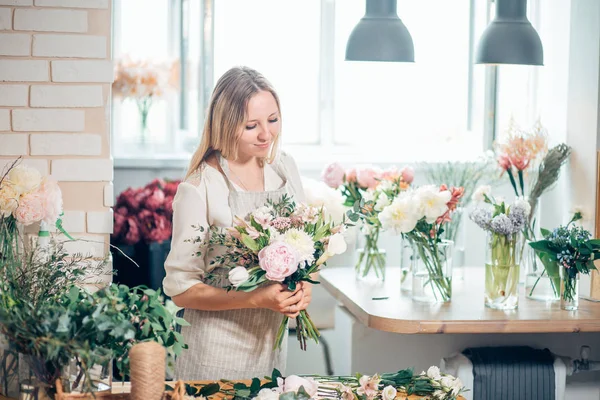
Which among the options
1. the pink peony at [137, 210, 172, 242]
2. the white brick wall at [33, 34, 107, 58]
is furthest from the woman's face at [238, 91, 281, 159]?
the pink peony at [137, 210, 172, 242]

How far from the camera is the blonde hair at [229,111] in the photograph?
2.37 meters

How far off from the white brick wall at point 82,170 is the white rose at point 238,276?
24.3 inches

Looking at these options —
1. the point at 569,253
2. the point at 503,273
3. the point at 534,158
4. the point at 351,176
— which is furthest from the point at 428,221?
the point at 534,158

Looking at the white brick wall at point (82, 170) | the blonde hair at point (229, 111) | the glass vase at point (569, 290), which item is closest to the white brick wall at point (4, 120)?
the white brick wall at point (82, 170)

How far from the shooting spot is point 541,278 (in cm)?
305

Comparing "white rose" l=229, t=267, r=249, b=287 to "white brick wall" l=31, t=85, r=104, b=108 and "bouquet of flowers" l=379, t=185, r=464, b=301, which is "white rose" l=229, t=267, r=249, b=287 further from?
"bouquet of flowers" l=379, t=185, r=464, b=301

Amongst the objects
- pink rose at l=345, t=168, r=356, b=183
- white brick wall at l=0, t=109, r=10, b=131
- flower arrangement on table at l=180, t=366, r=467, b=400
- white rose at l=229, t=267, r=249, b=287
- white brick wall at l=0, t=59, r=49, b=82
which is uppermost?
white brick wall at l=0, t=59, r=49, b=82

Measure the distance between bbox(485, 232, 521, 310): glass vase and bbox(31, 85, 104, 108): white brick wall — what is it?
140 cm

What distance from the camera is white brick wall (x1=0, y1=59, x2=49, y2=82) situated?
8.15ft

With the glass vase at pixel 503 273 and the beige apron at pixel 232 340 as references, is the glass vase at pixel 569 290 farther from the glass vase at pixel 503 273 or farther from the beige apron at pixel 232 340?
the beige apron at pixel 232 340

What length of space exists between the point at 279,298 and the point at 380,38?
119 centimetres

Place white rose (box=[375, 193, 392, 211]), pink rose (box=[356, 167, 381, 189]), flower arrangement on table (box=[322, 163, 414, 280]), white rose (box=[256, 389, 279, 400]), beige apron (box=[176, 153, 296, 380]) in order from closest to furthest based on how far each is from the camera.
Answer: white rose (box=[256, 389, 279, 400]), beige apron (box=[176, 153, 296, 380]), white rose (box=[375, 193, 392, 211]), flower arrangement on table (box=[322, 163, 414, 280]), pink rose (box=[356, 167, 381, 189])

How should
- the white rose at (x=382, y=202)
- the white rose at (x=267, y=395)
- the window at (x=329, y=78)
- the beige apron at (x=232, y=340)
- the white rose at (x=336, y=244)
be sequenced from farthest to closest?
the window at (x=329, y=78) → the white rose at (x=382, y=202) → the beige apron at (x=232, y=340) → the white rose at (x=336, y=244) → the white rose at (x=267, y=395)

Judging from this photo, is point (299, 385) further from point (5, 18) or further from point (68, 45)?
Answer: point (5, 18)
